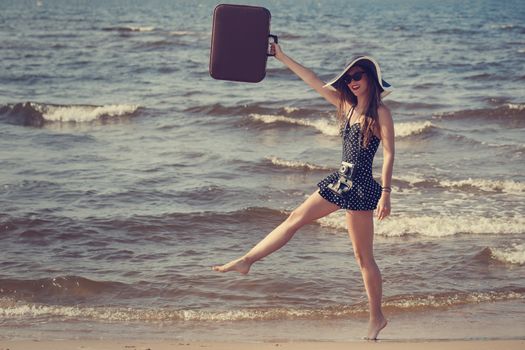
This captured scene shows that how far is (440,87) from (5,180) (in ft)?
41.9

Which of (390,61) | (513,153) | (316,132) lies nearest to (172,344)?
(513,153)

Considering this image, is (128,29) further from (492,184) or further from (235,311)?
(235,311)

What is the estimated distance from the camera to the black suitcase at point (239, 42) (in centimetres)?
480

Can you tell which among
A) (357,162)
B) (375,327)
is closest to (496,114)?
(375,327)

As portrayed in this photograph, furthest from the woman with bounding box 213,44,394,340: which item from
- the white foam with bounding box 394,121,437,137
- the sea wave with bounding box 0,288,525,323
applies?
the white foam with bounding box 394,121,437,137

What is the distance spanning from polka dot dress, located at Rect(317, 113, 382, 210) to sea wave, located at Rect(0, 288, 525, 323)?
6.13 ft

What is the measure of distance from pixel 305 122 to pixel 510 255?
8799 millimetres

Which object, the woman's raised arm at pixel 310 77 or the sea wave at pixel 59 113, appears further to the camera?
the sea wave at pixel 59 113

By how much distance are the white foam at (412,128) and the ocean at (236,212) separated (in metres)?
0.08

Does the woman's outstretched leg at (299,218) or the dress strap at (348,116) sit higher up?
the dress strap at (348,116)

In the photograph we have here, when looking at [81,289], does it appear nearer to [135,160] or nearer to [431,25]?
[135,160]

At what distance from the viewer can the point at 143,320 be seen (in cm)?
691

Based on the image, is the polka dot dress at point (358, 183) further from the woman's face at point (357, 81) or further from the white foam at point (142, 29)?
the white foam at point (142, 29)

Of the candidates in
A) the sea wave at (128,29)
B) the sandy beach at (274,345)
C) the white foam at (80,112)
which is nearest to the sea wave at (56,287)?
the sandy beach at (274,345)
